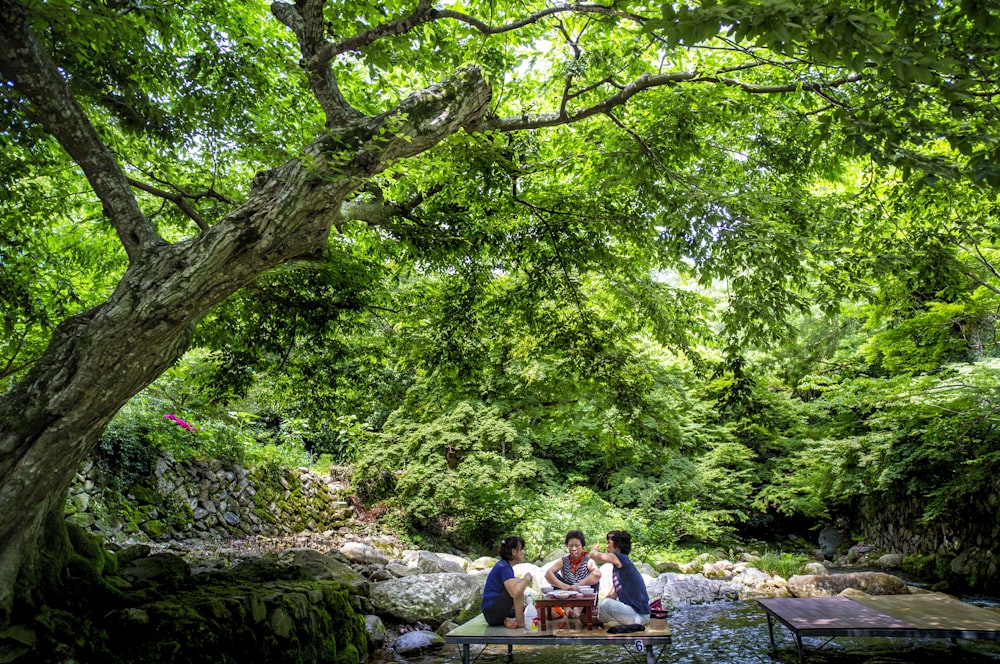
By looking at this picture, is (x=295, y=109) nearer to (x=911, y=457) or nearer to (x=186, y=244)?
(x=186, y=244)

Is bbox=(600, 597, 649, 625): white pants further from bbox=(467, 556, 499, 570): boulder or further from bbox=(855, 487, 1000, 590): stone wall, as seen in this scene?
bbox=(855, 487, 1000, 590): stone wall

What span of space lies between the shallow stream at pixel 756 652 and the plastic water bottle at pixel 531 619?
85 cm

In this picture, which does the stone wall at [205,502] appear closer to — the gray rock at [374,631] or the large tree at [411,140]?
the large tree at [411,140]

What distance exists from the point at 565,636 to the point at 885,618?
10.4 ft

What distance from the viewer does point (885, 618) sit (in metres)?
5.55

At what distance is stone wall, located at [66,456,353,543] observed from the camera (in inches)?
317

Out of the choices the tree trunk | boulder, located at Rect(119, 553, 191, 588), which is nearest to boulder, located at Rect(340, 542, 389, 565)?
boulder, located at Rect(119, 553, 191, 588)

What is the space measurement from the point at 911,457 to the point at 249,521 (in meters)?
12.4

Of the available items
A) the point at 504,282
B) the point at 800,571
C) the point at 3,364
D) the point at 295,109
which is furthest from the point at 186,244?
the point at 800,571

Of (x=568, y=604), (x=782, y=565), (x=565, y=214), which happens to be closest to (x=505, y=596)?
(x=568, y=604)

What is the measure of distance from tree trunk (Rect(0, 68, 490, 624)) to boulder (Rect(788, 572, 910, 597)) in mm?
9067

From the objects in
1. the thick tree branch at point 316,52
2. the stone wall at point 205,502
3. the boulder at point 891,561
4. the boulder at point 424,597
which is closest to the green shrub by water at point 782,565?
the boulder at point 891,561

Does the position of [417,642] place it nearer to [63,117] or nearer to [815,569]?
[63,117]

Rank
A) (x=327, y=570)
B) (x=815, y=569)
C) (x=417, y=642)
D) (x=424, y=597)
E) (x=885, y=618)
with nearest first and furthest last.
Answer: (x=885, y=618)
(x=417, y=642)
(x=327, y=570)
(x=424, y=597)
(x=815, y=569)
